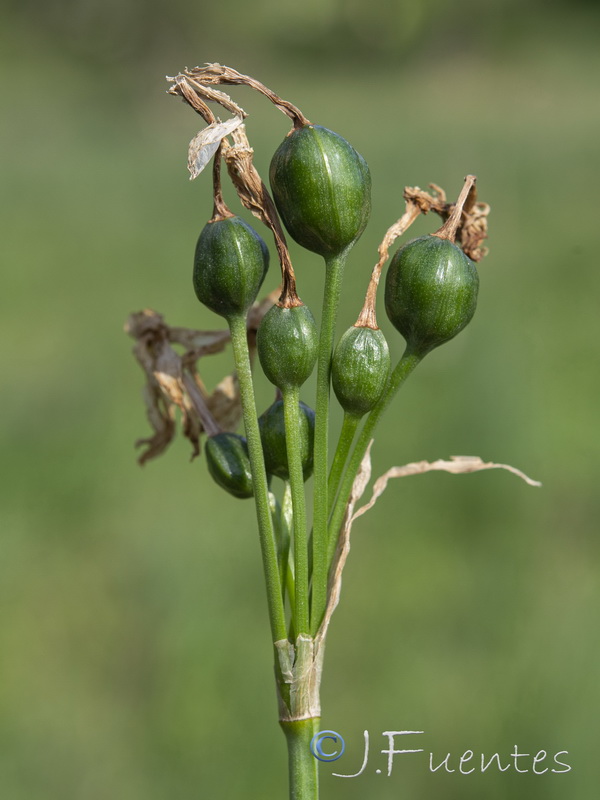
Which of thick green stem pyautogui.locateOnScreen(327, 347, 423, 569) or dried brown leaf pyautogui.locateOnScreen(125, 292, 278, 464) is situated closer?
thick green stem pyautogui.locateOnScreen(327, 347, 423, 569)

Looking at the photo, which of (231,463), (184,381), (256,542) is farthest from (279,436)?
(256,542)

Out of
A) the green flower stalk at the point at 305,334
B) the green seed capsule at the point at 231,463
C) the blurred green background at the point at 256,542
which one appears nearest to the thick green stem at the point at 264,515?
the green flower stalk at the point at 305,334

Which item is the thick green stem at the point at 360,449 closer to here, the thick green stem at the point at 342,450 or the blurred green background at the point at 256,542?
the thick green stem at the point at 342,450

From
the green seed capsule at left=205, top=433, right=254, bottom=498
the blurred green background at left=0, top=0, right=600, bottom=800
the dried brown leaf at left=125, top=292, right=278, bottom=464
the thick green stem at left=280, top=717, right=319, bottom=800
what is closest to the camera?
the thick green stem at left=280, top=717, right=319, bottom=800

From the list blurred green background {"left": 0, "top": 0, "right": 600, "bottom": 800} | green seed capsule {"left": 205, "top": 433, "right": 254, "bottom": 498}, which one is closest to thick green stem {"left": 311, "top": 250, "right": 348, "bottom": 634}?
green seed capsule {"left": 205, "top": 433, "right": 254, "bottom": 498}

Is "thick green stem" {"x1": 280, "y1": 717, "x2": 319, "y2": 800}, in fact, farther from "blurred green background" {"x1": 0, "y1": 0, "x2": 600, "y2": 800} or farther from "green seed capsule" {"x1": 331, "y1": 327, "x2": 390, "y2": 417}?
"blurred green background" {"x1": 0, "y1": 0, "x2": 600, "y2": 800}

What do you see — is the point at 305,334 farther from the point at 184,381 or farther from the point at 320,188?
the point at 184,381

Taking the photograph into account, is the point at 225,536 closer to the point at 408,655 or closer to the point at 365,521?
the point at 365,521

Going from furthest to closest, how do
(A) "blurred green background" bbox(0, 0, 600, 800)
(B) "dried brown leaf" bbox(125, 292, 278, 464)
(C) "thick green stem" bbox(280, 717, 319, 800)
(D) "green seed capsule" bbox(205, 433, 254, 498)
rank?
(A) "blurred green background" bbox(0, 0, 600, 800) → (B) "dried brown leaf" bbox(125, 292, 278, 464) → (D) "green seed capsule" bbox(205, 433, 254, 498) → (C) "thick green stem" bbox(280, 717, 319, 800)
